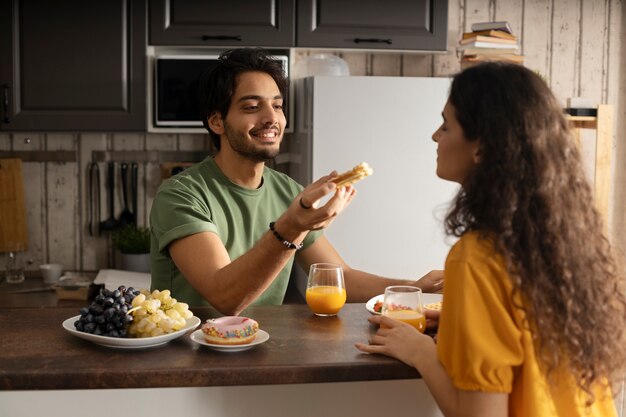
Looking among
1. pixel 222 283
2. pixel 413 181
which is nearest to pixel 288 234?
pixel 222 283

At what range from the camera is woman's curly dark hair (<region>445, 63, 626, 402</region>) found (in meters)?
1.32

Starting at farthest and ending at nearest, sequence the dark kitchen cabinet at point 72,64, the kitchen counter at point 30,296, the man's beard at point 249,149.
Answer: the dark kitchen cabinet at point 72,64 → the kitchen counter at point 30,296 → the man's beard at point 249,149

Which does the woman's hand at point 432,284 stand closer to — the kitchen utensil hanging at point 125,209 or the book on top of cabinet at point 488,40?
the book on top of cabinet at point 488,40

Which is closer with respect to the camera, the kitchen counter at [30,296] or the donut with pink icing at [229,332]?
the donut with pink icing at [229,332]

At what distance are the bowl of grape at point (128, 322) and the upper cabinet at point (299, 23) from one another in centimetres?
207

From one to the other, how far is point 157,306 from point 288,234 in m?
0.35

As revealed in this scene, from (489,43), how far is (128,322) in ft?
8.25

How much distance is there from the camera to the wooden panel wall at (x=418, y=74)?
3877 millimetres

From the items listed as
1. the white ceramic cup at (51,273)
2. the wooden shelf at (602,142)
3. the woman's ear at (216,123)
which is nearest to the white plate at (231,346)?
the woman's ear at (216,123)

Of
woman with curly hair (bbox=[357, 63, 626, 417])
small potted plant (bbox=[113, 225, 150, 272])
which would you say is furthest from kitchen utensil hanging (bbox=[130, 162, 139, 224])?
woman with curly hair (bbox=[357, 63, 626, 417])

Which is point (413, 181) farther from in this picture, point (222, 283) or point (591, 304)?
point (591, 304)

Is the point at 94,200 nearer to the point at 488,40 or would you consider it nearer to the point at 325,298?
the point at 488,40

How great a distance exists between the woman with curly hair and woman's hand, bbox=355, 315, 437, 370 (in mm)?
65

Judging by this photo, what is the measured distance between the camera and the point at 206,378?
4.83 feet
